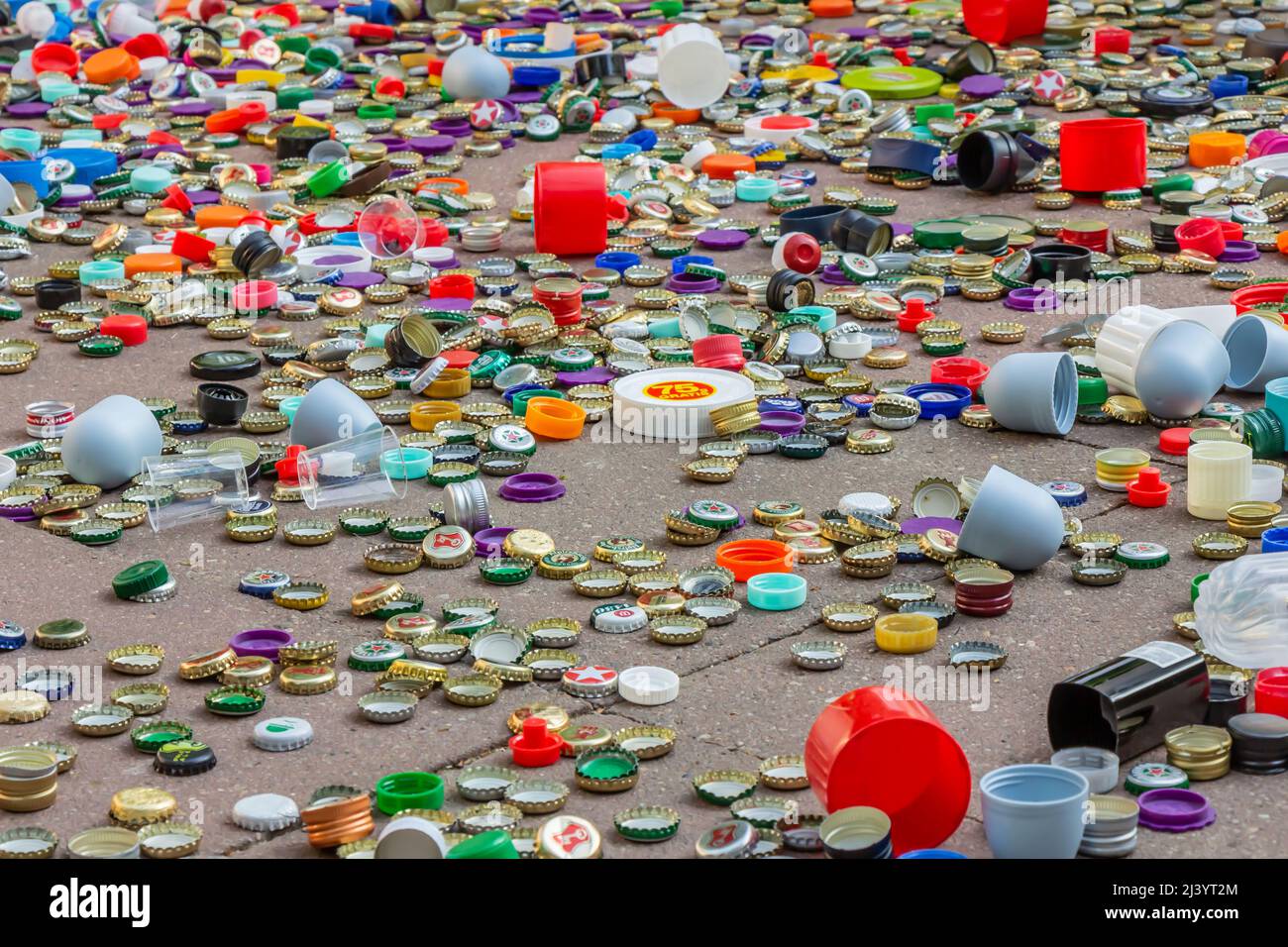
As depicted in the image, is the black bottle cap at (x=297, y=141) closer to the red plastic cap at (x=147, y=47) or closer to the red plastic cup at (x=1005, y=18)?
the red plastic cap at (x=147, y=47)

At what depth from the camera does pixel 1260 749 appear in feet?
11.3

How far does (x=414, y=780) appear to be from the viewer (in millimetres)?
3439

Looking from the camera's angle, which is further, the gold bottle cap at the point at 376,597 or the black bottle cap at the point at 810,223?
the black bottle cap at the point at 810,223

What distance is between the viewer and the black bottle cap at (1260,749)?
11.3 ft

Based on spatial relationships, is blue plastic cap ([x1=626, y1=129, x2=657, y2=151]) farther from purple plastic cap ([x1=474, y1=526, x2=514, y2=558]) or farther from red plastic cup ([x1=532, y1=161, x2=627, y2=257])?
purple plastic cap ([x1=474, y1=526, x2=514, y2=558])

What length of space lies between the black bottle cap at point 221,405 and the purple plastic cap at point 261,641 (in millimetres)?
1419

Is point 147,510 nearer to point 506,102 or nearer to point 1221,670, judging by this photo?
point 1221,670

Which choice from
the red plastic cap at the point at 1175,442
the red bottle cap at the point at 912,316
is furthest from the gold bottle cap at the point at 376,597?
the red bottle cap at the point at 912,316

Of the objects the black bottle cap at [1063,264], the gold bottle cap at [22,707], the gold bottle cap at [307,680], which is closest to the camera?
the gold bottle cap at [22,707]

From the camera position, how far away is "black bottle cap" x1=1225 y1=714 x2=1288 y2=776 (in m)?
3.44

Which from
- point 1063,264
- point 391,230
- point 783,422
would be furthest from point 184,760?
point 1063,264

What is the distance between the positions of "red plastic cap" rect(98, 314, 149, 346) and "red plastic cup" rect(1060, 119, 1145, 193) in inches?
153

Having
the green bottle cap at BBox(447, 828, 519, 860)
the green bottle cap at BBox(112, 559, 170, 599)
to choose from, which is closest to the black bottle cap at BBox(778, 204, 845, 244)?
the green bottle cap at BBox(112, 559, 170, 599)

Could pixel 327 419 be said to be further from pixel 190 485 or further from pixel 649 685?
pixel 649 685
